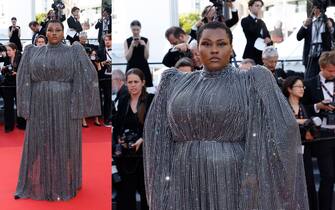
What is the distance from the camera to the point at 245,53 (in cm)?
600

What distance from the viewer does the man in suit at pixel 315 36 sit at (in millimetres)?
6289

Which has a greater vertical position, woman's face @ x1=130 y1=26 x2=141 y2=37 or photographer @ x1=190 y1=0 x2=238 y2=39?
photographer @ x1=190 y1=0 x2=238 y2=39

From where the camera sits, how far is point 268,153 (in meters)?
2.32

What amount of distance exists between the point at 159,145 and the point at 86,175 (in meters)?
3.57

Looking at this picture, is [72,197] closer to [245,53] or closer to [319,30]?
[245,53]

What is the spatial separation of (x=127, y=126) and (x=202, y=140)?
78.3 inches

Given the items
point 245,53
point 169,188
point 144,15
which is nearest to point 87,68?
point 144,15

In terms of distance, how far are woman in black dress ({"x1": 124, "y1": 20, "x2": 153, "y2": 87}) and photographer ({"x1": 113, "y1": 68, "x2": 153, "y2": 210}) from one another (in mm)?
374

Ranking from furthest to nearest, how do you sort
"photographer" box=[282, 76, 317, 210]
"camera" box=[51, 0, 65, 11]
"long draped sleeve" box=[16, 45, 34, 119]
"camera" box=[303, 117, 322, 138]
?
"camera" box=[51, 0, 65, 11] → "long draped sleeve" box=[16, 45, 34, 119] → "photographer" box=[282, 76, 317, 210] → "camera" box=[303, 117, 322, 138]

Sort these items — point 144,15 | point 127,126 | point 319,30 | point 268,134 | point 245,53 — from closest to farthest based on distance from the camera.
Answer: point 268,134 → point 127,126 → point 144,15 → point 245,53 → point 319,30

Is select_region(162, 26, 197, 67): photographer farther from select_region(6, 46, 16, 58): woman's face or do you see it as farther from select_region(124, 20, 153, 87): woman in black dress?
select_region(6, 46, 16, 58): woman's face

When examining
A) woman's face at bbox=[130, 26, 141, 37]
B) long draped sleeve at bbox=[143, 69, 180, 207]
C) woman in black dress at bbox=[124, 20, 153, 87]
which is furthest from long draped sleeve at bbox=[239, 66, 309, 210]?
woman's face at bbox=[130, 26, 141, 37]

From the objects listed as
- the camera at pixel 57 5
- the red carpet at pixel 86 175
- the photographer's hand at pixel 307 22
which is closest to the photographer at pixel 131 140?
the red carpet at pixel 86 175

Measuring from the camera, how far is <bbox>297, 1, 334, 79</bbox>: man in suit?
6289 mm
